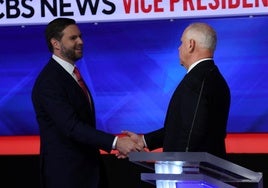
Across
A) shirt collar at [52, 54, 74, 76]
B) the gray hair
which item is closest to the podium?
the gray hair

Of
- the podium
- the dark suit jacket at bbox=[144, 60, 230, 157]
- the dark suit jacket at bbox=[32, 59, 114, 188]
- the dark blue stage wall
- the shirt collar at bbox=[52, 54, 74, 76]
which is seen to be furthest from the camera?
the dark blue stage wall

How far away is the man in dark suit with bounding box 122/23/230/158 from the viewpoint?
3.96m

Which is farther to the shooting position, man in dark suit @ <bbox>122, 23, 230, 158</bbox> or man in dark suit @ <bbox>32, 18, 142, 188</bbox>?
man in dark suit @ <bbox>32, 18, 142, 188</bbox>

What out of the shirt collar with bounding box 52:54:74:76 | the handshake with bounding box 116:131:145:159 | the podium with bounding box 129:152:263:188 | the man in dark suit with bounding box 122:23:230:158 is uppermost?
the shirt collar with bounding box 52:54:74:76

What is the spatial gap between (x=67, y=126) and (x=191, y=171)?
1.37 metres

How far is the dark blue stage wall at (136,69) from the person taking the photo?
562cm

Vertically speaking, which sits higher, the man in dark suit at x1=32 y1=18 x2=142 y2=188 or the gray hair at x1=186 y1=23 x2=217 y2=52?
the gray hair at x1=186 y1=23 x2=217 y2=52

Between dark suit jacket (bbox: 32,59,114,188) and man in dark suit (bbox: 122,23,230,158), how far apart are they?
506 millimetres

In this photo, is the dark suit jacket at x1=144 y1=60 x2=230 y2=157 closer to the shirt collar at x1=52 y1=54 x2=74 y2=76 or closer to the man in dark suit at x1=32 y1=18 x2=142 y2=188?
the man in dark suit at x1=32 y1=18 x2=142 y2=188

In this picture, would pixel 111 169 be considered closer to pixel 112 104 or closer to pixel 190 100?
pixel 112 104

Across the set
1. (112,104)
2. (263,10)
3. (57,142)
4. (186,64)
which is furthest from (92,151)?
(263,10)

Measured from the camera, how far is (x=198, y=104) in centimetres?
396

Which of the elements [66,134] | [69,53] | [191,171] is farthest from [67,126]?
[191,171]

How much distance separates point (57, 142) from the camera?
450 centimetres
